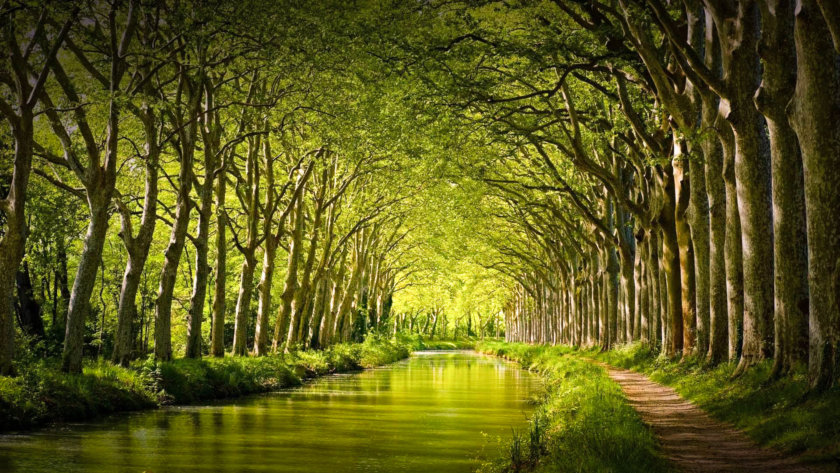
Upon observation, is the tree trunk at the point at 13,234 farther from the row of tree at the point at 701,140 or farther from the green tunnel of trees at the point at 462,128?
the row of tree at the point at 701,140

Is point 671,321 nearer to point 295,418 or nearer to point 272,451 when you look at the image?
point 295,418

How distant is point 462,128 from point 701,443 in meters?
15.7

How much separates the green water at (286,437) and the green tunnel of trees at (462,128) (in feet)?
10.1

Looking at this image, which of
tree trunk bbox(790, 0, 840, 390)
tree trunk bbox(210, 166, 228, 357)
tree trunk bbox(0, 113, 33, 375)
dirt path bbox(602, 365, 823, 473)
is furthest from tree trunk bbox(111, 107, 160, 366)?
tree trunk bbox(790, 0, 840, 390)

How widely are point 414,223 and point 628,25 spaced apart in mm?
37827

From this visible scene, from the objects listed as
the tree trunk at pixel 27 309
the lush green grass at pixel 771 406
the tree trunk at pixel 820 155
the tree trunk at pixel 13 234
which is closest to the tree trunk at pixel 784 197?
the lush green grass at pixel 771 406

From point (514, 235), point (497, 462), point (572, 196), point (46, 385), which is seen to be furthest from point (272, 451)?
point (514, 235)

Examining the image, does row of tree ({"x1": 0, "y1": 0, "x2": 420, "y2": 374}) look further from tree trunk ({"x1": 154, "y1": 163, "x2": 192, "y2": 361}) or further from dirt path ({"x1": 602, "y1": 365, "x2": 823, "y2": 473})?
dirt path ({"x1": 602, "y1": 365, "x2": 823, "y2": 473})

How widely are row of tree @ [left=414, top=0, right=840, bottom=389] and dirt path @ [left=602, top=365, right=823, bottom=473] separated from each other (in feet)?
4.81

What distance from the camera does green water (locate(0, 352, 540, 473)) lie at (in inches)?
458

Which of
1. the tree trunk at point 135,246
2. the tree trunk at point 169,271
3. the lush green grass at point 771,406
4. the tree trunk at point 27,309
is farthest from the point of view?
the tree trunk at point 27,309

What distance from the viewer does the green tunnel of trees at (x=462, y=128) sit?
13.0 metres

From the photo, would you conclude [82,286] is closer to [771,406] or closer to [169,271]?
[169,271]

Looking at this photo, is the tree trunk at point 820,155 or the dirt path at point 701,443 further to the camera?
the tree trunk at point 820,155
